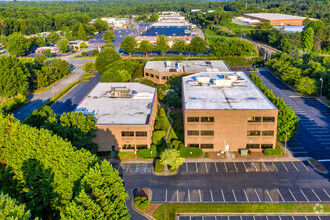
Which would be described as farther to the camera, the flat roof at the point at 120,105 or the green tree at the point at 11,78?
the green tree at the point at 11,78

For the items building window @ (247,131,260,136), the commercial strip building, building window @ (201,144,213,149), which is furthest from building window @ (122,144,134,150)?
the commercial strip building

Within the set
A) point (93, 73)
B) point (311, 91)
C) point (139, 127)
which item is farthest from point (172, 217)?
point (93, 73)


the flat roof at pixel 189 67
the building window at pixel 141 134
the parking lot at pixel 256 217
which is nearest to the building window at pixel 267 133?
the parking lot at pixel 256 217

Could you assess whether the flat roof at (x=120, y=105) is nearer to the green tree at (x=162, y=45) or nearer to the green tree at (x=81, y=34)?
the green tree at (x=162, y=45)

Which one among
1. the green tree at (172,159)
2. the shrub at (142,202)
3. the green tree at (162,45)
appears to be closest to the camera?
the shrub at (142,202)

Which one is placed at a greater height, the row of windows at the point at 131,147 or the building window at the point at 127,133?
the building window at the point at 127,133

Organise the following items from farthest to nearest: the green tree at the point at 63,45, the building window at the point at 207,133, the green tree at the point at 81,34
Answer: the green tree at the point at 81,34 < the green tree at the point at 63,45 < the building window at the point at 207,133

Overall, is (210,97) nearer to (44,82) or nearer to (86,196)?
(86,196)
